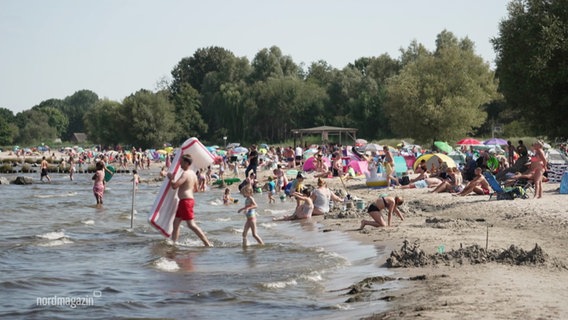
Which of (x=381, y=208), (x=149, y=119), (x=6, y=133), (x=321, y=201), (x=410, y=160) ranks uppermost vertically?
(x=149, y=119)

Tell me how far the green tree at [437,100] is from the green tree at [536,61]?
2293 cm

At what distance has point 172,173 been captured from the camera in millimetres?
13000

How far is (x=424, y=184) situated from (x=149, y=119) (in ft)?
209

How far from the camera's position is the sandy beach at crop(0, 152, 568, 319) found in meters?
7.34

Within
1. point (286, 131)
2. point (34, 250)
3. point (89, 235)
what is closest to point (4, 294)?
point (34, 250)

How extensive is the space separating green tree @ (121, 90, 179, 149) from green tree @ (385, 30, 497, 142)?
3682cm

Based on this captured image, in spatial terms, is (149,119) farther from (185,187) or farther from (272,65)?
(185,187)

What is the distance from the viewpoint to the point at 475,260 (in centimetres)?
1002

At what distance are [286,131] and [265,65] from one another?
12.3 metres

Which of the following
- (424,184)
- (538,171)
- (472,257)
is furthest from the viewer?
(424,184)

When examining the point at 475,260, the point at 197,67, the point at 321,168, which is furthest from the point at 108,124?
the point at 475,260

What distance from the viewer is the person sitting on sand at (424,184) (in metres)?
24.7

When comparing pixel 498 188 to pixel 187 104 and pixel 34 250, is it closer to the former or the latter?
pixel 34 250

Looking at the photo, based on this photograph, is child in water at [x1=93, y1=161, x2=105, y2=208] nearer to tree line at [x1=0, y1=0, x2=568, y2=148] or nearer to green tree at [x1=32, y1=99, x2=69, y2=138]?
tree line at [x1=0, y1=0, x2=568, y2=148]
